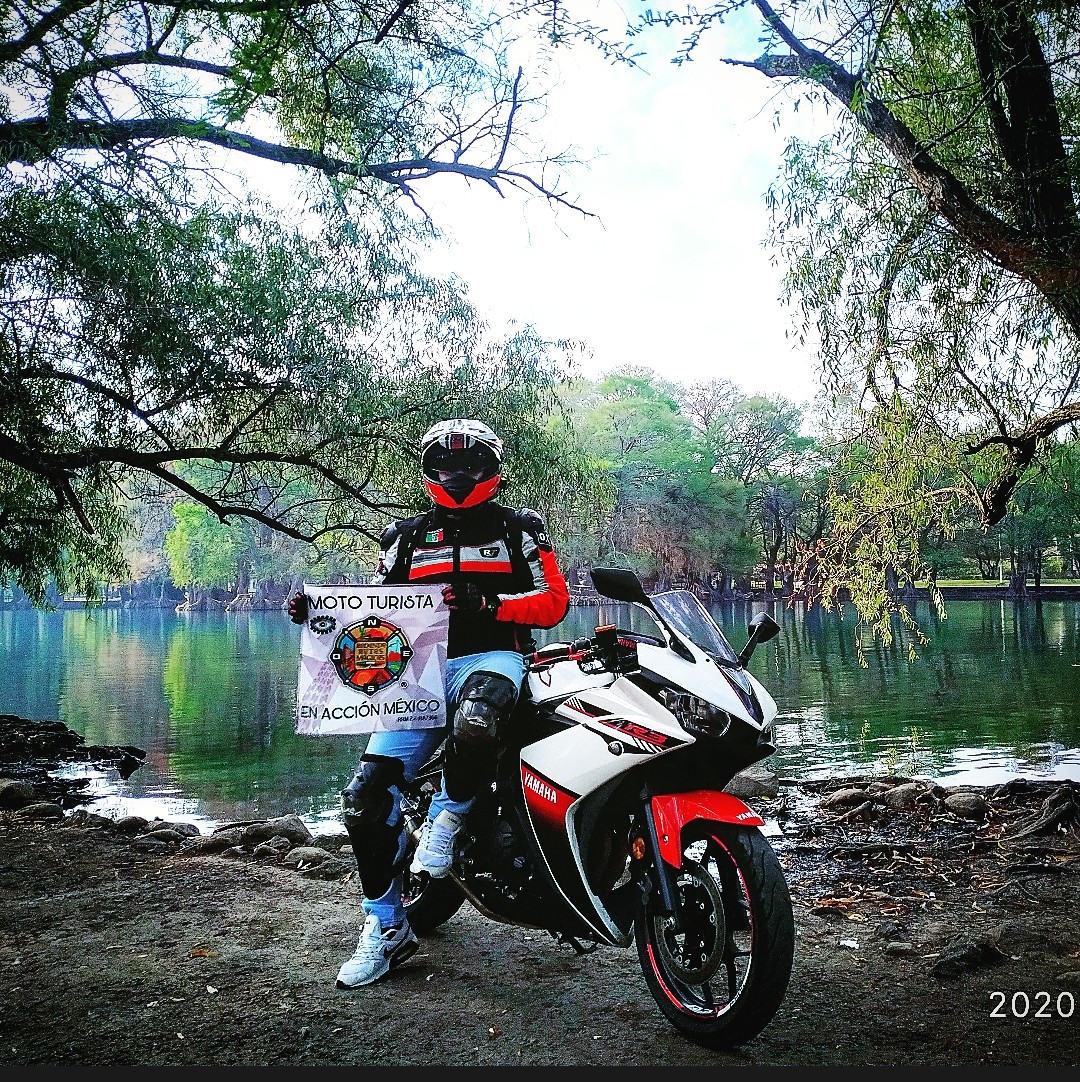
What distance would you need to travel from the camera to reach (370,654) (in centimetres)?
319

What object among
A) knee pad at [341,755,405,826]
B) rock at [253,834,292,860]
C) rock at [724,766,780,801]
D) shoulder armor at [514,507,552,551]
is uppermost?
shoulder armor at [514,507,552,551]

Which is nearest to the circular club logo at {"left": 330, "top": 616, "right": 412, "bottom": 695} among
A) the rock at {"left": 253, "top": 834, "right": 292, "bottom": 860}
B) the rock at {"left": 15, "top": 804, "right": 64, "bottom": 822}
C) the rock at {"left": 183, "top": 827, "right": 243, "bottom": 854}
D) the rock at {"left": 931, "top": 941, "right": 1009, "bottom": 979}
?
the rock at {"left": 931, "top": 941, "right": 1009, "bottom": 979}

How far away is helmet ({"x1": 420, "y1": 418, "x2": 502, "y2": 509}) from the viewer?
3.32m

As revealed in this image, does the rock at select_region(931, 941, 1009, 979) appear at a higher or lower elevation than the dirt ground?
higher

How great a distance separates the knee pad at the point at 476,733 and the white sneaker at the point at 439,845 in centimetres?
8

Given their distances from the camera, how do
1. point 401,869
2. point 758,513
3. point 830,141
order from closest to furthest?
point 401,869 < point 830,141 < point 758,513

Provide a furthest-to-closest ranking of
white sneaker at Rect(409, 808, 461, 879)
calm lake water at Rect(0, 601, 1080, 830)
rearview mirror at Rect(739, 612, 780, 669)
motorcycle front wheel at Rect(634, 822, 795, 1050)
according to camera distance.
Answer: calm lake water at Rect(0, 601, 1080, 830) → white sneaker at Rect(409, 808, 461, 879) → rearview mirror at Rect(739, 612, 780, 669) → motorcycle front wheel at Rect(634, 822, 795, 1050)

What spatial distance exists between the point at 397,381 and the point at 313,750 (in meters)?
4.31

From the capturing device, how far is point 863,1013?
2873mm

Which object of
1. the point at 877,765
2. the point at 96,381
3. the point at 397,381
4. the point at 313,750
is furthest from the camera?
the point at 313,750

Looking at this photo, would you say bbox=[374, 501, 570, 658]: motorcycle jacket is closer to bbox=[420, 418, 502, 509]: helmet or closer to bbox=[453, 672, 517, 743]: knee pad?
bbox=[420, 418, 502, 509]: helmet

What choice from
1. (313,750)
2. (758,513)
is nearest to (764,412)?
(758,513)

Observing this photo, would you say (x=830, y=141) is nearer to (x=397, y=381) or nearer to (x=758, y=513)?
(x=397, y=381)

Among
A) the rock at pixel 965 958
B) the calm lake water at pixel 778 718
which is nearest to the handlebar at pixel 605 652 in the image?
the rock at pixel 965 958
